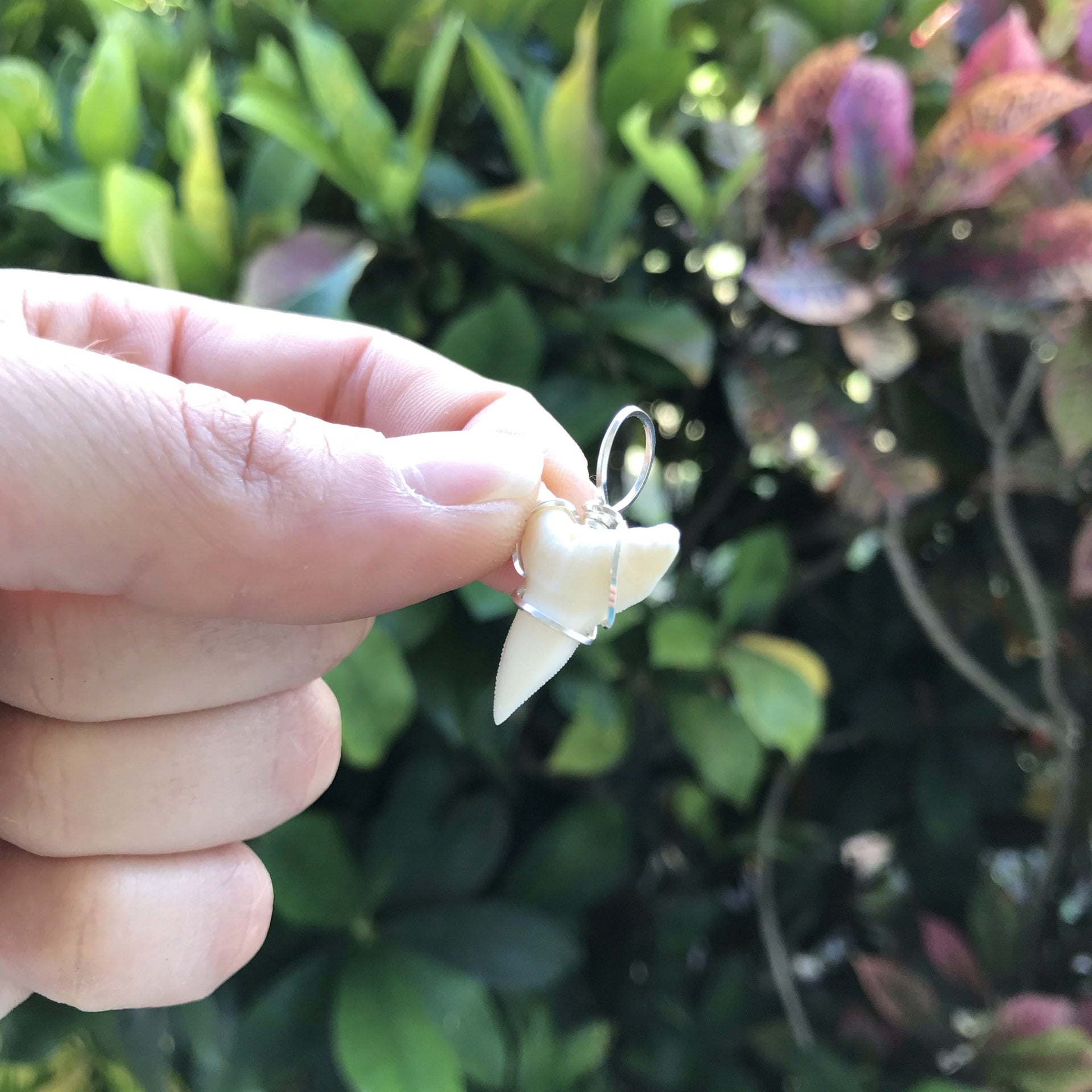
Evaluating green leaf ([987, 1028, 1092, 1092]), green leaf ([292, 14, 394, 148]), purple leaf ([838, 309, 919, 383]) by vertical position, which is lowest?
green leaf ([987, 1028, 1092, 1092])

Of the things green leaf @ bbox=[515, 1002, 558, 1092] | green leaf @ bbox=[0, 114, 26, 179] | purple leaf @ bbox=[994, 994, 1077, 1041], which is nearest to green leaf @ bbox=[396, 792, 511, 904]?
green leaf @ bbox=[515, 1002, 558, 1092]

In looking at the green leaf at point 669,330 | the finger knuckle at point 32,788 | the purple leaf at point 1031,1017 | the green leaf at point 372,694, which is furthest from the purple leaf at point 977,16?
the finger knuckle at point 32,788

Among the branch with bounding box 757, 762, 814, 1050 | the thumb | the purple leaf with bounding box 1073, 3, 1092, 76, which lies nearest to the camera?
the thumb

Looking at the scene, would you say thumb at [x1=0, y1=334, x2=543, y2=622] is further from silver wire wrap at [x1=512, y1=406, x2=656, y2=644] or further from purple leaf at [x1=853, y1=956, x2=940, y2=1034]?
purple leaf at [x1=853, y1=956, x2=940, y2=1034]

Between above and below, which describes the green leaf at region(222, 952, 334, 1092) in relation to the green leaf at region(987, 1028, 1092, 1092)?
below

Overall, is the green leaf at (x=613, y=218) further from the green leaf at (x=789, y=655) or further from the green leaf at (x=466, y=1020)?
the green leaf at (x=466, y=1020)

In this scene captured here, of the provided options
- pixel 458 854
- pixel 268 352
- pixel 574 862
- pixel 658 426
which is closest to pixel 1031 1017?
pixel 574 862

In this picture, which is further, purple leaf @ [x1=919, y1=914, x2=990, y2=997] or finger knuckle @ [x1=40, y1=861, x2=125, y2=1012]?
purple leaf @ [x1=919, y1=914, x2=990, y2=997]

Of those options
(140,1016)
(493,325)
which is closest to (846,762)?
(493,325)
